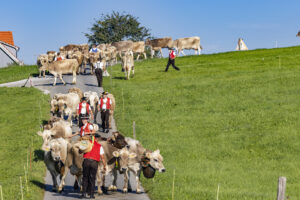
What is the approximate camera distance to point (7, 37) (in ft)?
294

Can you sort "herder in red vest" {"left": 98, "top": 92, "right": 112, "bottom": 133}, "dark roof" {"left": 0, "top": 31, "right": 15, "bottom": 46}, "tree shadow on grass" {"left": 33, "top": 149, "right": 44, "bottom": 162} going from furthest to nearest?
1. "dark roof" {"left": 0, "top": 31, "right": 15, "bottom": 46}
2. "herder in red vest" {"left": 98, "top": 92, "right": 112, "bottom": 133}
3. "tree shadow on grass" {"left": 33, "top": 149, "right": 44, "bottom": 162}

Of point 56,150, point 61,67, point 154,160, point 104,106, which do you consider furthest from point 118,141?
point 61,67

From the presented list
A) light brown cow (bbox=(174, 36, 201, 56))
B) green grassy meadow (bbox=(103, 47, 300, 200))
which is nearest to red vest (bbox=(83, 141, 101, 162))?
green grassy meadow (bbox=(103, 47, 300, 200))

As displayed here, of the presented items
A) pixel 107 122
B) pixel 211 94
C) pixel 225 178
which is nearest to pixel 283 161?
pixel 225 178

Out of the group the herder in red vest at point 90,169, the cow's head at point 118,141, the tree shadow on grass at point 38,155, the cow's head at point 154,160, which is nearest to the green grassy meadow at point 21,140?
the tree shadow on grass at point 38,155

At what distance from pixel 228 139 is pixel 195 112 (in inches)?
249

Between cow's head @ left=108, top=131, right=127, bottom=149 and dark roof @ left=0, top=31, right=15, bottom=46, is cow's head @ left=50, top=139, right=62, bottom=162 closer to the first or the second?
cow's head @ left=108, top=131, right=127, bottom=149

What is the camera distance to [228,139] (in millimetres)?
27312

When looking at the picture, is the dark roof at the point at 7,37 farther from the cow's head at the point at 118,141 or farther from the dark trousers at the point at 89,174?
the dark trousers at the point at 89,174

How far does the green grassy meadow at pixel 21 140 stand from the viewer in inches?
719

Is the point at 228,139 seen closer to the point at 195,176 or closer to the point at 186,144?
the point at 186,144

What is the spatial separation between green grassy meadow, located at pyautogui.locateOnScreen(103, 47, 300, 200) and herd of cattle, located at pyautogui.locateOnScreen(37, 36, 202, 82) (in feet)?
7.76

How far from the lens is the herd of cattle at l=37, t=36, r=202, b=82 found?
139ft

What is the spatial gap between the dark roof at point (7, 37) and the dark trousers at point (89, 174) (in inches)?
3018
